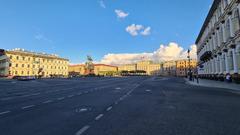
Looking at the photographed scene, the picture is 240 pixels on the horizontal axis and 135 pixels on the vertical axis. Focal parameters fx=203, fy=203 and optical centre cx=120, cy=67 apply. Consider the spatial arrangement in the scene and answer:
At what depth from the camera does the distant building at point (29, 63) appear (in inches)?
4129

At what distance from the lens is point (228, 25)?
3159 centimetres

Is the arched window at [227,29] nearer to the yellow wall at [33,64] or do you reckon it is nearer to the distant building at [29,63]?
the distant building at [29,63]

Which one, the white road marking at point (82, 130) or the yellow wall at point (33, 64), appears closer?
the white road marking at point (82, 130)

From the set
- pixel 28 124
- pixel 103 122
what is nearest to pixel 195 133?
pixel 103 122

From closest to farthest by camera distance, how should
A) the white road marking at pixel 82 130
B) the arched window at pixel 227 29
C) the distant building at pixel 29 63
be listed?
the white road marking at pixel 82 130
the arched window at pixel 227 29
the distant building at pixel 29 63

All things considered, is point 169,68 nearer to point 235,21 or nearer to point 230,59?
point 230,59

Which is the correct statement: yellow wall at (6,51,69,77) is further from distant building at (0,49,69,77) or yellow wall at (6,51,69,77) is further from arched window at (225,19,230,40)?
arched window at (225,19,230,40)

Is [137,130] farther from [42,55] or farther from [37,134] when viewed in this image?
[42,55]

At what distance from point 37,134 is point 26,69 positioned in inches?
4713

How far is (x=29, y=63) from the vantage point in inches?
4564

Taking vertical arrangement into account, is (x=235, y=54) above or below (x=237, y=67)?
above

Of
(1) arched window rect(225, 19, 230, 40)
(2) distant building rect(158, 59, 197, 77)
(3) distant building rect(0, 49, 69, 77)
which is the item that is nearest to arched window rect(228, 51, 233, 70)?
(1) arched window rect(225, 19, 230, 40)

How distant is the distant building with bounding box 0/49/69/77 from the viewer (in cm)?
10488

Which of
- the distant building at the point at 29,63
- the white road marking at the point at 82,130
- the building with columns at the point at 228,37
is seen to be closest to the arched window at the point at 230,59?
the building with columns at the point at 228,37
